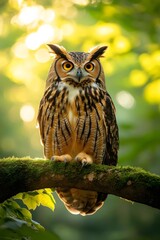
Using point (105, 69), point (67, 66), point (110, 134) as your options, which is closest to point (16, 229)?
point (110, 134)

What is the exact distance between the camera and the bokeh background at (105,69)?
5945 millimetres

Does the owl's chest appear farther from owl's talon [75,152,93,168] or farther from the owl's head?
owl's talon [75,152,93,168]

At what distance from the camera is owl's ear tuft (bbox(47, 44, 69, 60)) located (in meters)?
4.75

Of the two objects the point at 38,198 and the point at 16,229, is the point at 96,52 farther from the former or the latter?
the point at 16,229

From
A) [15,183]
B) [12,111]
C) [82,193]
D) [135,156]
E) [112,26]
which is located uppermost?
[12,111]

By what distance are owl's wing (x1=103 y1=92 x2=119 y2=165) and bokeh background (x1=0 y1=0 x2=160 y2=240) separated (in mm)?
683

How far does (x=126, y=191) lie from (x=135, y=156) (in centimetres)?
216

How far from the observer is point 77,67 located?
15.2 ft

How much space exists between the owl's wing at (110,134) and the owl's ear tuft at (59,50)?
48 cm

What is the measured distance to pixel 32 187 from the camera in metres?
3.40

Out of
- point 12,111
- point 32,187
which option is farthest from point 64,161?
point 12,111

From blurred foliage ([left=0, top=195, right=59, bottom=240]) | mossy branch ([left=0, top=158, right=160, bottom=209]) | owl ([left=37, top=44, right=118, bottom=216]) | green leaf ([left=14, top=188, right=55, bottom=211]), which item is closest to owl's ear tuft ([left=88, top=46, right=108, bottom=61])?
owl ([left=37, top=44, right=118, bottom=216])

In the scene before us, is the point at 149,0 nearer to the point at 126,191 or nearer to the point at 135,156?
the point at 135,156

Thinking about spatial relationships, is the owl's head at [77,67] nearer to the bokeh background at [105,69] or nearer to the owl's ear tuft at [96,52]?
the owl's ear tuft at [96,52]
